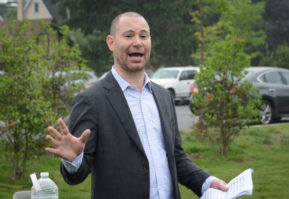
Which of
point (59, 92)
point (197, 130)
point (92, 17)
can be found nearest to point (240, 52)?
point (197, 130)

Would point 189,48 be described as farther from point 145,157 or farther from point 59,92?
point 145,157

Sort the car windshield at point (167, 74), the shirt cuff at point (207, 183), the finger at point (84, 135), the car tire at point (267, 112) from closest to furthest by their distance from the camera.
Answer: the finger at point (84, 135) < the shirt cuff at point (207, 183) < the car tire at point (267, 112) < the car windshield at point (167, 74)

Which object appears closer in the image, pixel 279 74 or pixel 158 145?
pixel 158 145

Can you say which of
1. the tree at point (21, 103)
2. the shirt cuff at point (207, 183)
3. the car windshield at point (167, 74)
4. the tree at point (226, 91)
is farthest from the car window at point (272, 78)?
the shirt cuff at point (207, 183)

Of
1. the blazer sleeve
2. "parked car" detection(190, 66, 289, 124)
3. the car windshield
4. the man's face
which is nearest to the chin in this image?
the man's face

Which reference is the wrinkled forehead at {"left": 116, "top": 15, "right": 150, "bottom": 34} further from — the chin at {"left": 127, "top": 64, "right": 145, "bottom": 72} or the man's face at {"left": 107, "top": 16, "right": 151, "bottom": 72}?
the chin at {"left": 127, "top": 64, "right": 145, "bottom": 72}

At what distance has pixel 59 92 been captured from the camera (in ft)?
28.5

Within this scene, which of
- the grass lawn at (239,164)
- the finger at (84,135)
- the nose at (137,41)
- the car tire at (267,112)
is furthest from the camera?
the car tire at (267,112)

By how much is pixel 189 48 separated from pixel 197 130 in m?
31.0

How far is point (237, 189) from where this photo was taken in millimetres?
2832

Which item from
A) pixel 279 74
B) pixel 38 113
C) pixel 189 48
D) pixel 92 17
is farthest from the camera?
pixel 189 48

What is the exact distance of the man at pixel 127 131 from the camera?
113 inches

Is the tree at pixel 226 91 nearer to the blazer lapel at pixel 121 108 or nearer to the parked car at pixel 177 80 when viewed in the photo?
the blazer lapel at pixel 121 108

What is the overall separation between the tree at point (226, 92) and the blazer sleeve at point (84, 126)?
6.10m
